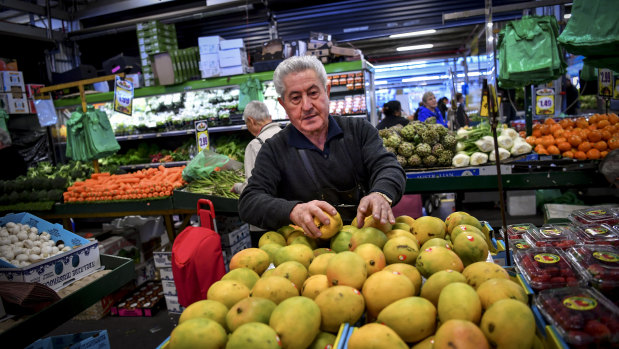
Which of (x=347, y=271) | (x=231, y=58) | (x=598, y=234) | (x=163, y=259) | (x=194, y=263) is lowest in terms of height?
(x=163, y=259)

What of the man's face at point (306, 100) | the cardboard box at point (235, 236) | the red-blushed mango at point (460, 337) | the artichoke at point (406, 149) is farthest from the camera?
the cardboard box at point (235, 236)

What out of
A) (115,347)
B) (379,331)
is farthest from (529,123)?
(115,347)

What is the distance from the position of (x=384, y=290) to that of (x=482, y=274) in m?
0.33

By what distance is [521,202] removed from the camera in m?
4.62

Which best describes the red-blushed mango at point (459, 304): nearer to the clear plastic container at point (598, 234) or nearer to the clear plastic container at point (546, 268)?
the clear plastic container at point (546, 268)

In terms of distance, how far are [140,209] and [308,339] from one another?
4.09 metres

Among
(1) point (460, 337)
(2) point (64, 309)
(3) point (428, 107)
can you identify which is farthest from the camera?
(3) point (428, 107)

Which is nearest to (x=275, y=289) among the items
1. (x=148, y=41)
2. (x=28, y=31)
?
(x=148, y=41)

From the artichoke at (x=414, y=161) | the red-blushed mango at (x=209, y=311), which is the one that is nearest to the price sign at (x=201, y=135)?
the artichoke at (x=414, y=161)

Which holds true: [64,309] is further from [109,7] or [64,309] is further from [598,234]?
[109,7]

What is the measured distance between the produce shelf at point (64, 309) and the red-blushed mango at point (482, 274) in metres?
1.98

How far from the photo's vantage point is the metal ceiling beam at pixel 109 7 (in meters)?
8.82

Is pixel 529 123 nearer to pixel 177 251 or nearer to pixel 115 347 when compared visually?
pixel 177 251

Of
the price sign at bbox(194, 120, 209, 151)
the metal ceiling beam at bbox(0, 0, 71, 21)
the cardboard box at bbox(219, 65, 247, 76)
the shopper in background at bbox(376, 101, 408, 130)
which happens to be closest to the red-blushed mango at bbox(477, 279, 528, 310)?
the price sign at bbox(194, 120, 209, 151)
